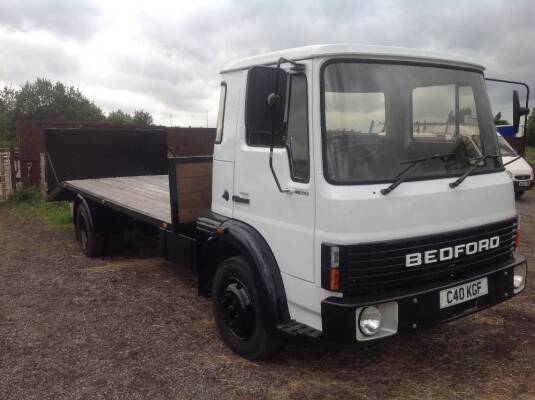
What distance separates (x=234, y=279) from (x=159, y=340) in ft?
3.32

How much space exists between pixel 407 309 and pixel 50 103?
5490 cm

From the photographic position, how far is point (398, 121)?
3373 millimetres

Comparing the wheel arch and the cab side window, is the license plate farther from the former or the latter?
the cab side window

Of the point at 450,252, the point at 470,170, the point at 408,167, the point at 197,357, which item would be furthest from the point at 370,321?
the point at 197,357

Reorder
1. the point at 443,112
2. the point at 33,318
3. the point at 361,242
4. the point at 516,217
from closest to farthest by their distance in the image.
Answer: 1. the point at 361,242
2. the point at 443,112
3. the point at 516,217
4. the point at 33,318

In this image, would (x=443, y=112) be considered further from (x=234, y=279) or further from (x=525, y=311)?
(x=525, y=311)

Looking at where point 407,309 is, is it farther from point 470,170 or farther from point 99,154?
point 99,154

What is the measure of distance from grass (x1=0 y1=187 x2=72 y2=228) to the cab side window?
7.52 metres

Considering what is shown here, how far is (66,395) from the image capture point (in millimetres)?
3506

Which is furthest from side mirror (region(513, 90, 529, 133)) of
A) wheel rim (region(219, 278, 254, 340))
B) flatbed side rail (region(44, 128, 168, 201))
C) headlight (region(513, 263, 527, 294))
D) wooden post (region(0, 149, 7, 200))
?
wooden post (region(0, 149, 7, 200))

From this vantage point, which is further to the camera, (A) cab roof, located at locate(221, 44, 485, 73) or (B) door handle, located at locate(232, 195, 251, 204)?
(B) door handle, located at locate(232, 195, 251, 204)

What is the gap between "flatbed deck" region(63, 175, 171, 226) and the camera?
17.8ft

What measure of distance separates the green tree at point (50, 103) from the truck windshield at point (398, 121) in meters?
51.3

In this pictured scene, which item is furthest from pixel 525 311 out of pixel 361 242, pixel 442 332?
pixel 361 242
